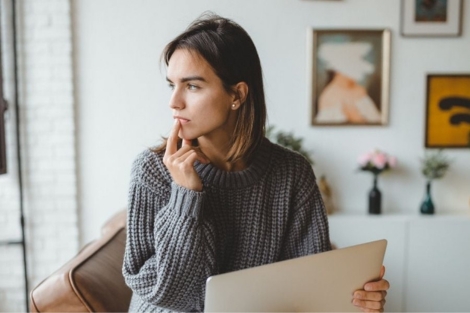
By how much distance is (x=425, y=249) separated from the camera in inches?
111

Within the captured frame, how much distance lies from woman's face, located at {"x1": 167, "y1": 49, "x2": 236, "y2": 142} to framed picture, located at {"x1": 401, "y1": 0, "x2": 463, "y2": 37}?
7.11 ft

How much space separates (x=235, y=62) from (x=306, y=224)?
21.4 inches

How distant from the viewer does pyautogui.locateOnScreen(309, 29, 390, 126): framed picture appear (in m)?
2.94

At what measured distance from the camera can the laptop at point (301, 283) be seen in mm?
895

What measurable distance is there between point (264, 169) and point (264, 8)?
1.83m

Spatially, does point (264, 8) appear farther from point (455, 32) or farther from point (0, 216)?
point (0, 216)

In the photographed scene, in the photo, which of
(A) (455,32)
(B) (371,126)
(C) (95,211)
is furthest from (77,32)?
(A) (455,32)

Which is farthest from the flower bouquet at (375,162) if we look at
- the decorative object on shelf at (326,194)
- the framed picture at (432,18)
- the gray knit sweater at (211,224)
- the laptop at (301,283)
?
the laptop at (301,283)

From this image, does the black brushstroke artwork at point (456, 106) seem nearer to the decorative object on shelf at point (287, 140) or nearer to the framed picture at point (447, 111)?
the framed picture at point (447, 111)

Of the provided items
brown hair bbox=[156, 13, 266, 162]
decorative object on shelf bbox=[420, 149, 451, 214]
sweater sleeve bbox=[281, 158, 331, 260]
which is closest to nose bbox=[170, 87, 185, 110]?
brown hair bbox=[156, 13, 266, 162]

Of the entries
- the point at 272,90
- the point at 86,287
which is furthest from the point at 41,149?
the point at 86,287

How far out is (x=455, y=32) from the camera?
2963 mm

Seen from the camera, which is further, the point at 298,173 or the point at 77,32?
the point at 77,32

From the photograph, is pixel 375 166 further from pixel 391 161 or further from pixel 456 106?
pixel 456 106
